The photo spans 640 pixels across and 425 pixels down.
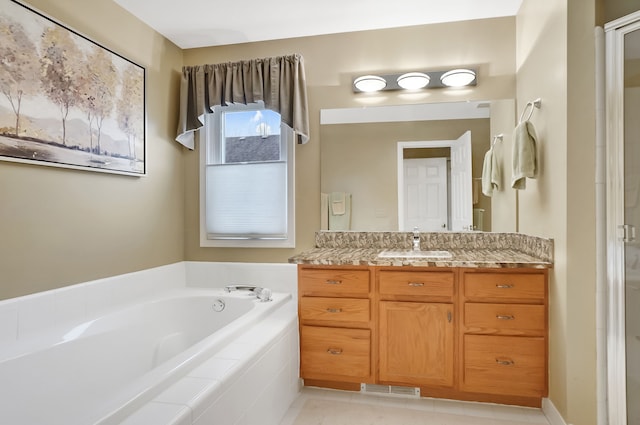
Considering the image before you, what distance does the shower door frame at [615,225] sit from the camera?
1781mm

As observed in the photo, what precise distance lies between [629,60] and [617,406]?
1652 mm

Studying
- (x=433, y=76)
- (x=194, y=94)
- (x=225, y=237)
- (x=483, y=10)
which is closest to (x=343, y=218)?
(x=225, y=237)

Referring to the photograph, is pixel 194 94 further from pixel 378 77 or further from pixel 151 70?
pixel 378 77

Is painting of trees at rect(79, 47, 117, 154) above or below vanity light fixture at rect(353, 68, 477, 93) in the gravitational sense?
below

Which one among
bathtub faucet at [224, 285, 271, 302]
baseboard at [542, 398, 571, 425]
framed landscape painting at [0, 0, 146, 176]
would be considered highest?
framed landscape painting at [0, 0, 146, 176]

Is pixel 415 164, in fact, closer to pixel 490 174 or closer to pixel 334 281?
pixel 490 174

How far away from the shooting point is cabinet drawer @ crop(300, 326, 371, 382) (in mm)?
2287

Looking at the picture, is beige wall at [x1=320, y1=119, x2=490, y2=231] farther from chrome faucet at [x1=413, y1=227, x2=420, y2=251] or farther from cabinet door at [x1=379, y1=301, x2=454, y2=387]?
cabinet door at [x1=379, y1=301, x2=454, y2=387]

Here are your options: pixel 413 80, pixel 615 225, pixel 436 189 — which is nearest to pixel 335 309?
pixel 436 189

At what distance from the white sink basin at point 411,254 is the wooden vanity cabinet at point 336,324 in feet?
0.76

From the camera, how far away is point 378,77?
2676mm

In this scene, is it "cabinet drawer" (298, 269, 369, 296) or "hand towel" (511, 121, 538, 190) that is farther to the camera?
"cabinet drawer" (298, 269, 369, 296)

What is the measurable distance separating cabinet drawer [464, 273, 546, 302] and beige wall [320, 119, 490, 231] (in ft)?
1.95

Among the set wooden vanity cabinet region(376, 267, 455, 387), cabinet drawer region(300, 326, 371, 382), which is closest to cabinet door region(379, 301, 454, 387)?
wooden vanity cabinet region(376, 267, 455, 387)
